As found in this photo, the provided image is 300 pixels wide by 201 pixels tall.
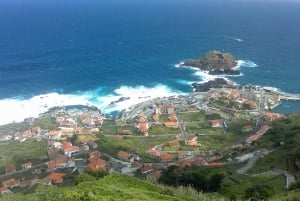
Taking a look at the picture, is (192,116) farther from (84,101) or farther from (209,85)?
(84,101)

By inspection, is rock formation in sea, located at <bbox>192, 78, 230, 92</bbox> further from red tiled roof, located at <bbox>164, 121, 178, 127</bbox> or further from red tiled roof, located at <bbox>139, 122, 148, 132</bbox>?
red tiled roof, located at <bbox>139, 122, 148, 132</bbox>

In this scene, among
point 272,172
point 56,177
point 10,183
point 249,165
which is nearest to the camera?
point 272,172

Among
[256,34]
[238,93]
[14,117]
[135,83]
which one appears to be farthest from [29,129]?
[256,34]

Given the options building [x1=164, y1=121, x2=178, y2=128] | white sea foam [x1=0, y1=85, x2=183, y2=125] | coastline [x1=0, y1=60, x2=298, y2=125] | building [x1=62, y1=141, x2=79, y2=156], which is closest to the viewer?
building [x1=62, y1=141, x2=79, y2=156]

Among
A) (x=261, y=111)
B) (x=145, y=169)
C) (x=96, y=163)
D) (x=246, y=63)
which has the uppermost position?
(x=246, y=63)

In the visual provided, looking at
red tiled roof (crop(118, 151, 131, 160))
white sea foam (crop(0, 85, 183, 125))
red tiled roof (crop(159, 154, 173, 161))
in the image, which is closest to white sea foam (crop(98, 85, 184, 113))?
white sea foam (crop(0, 85, 183, 125))

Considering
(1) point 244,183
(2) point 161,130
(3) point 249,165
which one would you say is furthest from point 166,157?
(1) point 244,183

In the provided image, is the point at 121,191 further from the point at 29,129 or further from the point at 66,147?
the point at 29,129
